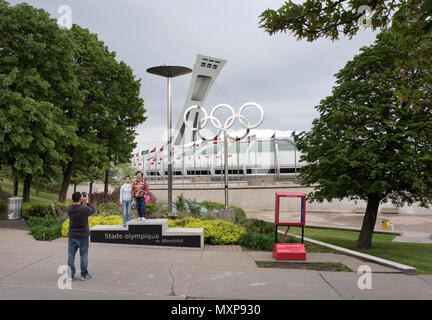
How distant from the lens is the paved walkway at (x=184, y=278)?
6309 millimetres

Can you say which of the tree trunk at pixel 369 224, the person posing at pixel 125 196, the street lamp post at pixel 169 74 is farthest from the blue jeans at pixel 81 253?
the tree trunk at pixel 369 224

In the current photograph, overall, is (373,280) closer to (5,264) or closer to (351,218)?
(5,264)

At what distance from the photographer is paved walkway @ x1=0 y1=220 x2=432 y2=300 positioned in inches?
248

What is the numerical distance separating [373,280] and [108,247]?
25.0 ft

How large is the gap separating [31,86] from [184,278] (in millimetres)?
14585

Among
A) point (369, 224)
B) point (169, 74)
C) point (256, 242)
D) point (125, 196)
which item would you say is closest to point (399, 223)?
point (369, 224)

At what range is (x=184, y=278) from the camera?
7.32 metres

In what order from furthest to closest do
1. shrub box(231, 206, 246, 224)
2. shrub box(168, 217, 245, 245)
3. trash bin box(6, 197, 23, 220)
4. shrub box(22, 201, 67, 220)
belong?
trash bin box(6, 197, 23, 220)
shrub box(22, 201, 67, 220)
shrub box(231, 206, 246, 224)
shrub box(168, 217, 245, 245)

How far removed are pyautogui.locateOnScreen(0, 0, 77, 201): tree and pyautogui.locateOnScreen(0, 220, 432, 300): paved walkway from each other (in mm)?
7605

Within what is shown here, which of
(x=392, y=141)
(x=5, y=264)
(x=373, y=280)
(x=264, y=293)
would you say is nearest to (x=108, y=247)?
(x=5, y=264)

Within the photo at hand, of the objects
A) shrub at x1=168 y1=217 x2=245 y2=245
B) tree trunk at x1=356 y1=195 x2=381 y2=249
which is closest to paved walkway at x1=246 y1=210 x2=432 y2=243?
tree trunk at x1=356 y1=195 x2=381 y2=249

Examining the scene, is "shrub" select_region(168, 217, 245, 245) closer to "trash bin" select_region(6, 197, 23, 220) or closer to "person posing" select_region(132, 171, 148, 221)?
"person posing" select_region(132, 171, 148, 221)

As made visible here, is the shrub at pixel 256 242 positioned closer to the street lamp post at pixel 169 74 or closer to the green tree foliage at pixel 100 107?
the street lamp post at pixel 169 74
